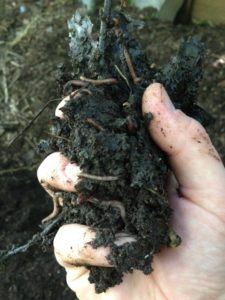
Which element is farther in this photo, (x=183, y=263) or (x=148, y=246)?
(x=183, y=263)

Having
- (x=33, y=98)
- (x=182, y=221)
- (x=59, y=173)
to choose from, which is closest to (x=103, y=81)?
(x=59, y=173)

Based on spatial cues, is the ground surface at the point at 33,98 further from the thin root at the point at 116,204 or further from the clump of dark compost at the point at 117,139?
the thin root at the point at 116,204

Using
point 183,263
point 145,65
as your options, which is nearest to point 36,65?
point 145,65

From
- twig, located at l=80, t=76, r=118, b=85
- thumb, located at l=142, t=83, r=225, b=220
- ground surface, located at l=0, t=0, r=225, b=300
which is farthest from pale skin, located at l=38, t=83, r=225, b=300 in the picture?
ground surface, located at l=0, t=0, r=225, b=300

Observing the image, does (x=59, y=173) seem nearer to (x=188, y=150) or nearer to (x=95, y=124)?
(x=95, y=124)

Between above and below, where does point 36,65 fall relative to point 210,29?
Result: below

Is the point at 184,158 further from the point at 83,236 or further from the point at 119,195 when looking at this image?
the point at 83,236

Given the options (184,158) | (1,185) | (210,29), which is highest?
(184,158)
